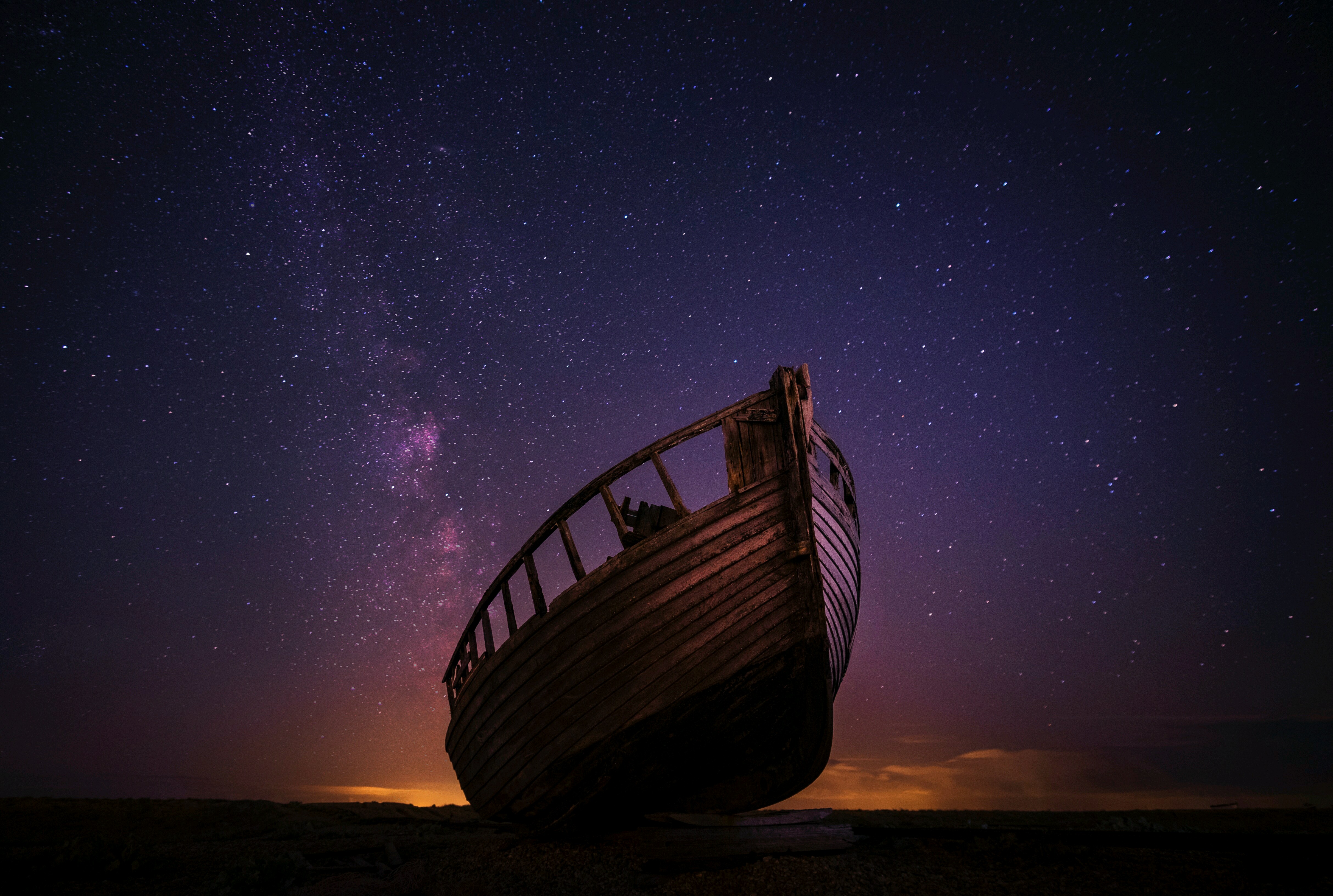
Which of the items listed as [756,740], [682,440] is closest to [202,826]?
[756,740]

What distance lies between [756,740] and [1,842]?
1458cm

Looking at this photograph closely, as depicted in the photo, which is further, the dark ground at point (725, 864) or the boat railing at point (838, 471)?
the boat railing at point (838, 471)

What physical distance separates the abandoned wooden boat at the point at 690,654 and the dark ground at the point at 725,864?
30.9 inches

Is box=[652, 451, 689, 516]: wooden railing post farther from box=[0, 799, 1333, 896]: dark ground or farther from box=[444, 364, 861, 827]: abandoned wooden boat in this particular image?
box=[0, 799, 1333, 896]: dark ground

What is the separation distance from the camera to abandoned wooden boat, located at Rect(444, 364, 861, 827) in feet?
18.8

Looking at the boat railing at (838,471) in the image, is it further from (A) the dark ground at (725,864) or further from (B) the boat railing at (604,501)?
(A) the dark ground at (725,864)

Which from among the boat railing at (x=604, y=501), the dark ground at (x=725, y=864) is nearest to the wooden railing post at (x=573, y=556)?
the boat railing at (x=604, y=501)

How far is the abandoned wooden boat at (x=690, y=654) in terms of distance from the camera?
5742 millimetres

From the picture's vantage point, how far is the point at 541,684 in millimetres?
6113

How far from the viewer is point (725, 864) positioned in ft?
17.9

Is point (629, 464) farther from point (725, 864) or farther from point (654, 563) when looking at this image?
point (725, 864)

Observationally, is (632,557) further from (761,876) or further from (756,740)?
(761,876)

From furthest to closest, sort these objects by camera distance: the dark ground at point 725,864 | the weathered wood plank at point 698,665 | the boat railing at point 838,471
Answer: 1. the boat railing at point 838,471
2. the weathered wood plank at point 698,665
3. the dark ground at point 725,864

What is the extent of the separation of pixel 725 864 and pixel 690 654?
78.4 inches
